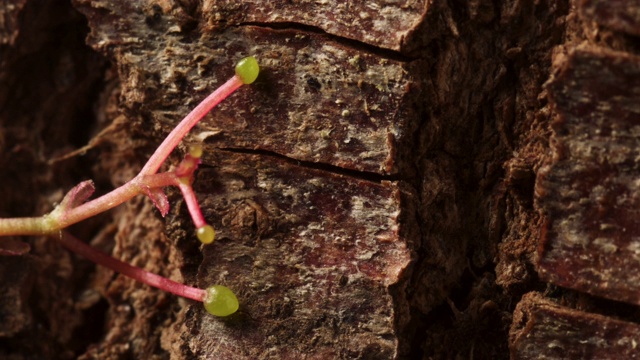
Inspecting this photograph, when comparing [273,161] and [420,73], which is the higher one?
[420,73]

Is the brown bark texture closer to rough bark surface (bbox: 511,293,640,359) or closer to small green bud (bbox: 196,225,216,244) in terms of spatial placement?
rough bark surface (bbox: 511,293,640,359)

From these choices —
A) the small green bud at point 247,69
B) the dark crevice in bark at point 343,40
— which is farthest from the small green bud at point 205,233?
the dark crevice in bark at point 343,40

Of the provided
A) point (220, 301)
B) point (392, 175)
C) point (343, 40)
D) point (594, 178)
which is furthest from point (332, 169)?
point (594, 178)

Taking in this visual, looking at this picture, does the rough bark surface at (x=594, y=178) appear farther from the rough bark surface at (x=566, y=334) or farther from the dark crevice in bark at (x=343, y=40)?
the dark crevice in bark at (x=343, y=40)

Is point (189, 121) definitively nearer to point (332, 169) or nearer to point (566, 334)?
point (332, 169)

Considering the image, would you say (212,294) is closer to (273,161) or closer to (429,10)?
(273,161)

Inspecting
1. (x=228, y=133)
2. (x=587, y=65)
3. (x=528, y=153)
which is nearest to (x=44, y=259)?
(x=228, y=133)

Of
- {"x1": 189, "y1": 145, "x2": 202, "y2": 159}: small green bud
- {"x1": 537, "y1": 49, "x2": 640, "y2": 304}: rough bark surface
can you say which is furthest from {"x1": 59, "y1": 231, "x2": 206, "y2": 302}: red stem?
{"x1": 537, "y1": 49, "x2": 640, "y2": 304}: rough bark surface
